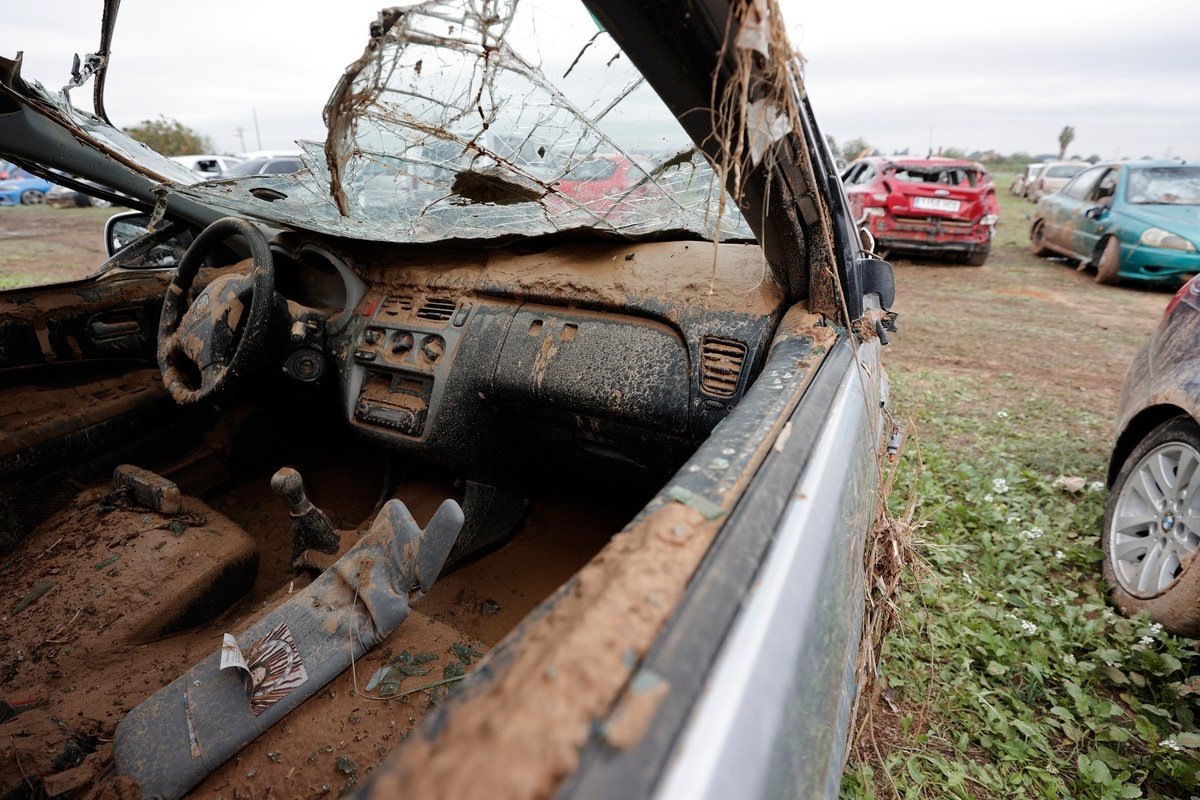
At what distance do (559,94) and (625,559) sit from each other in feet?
4.73

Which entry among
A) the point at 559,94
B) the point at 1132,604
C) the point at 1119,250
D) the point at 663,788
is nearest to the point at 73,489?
the point at 559,94

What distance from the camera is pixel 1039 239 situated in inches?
432

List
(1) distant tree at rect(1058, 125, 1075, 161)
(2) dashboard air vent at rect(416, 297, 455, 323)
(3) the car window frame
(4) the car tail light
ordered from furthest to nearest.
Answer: (1) distant tree at rect(1058, 125, 1075, 161)
(3) the car window frame
(4) the car tail light
(2) dashboard air vent at rect(416, 297, 455, 323)

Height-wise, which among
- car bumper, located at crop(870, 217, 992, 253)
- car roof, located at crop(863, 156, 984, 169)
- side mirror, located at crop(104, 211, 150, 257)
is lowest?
car bumper, located at crop(870, 217, 992, 253)

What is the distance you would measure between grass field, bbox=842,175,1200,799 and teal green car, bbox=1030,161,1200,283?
4290 mm

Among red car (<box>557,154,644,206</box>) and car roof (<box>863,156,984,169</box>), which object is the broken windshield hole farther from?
car roof (<box>863,156,984,169</box>)

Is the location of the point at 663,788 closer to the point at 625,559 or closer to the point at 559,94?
the point at 625,559

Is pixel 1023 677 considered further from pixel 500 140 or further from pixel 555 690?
pixel 500 140

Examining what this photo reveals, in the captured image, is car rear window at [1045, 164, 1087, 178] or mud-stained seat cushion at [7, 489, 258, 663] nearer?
mud-stained seat cushion at [7, 489, 258, 663]

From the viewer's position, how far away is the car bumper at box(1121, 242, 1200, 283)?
7645mm

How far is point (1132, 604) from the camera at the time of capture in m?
2.45

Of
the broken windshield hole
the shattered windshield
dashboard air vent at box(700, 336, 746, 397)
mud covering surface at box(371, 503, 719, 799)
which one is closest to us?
mud covering surface at box(371, 503, 719, 799)

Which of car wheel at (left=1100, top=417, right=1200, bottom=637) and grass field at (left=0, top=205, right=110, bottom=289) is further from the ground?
grass field at (left=0, top=205, right=110, bottom=289)

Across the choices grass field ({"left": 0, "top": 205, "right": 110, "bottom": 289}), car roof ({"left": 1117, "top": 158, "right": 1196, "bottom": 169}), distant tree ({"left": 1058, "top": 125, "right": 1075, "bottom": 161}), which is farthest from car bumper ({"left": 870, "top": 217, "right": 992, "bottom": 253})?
distant tree ({"left": 1058, "top": 125, "right": 1075, "bottom": 161})
